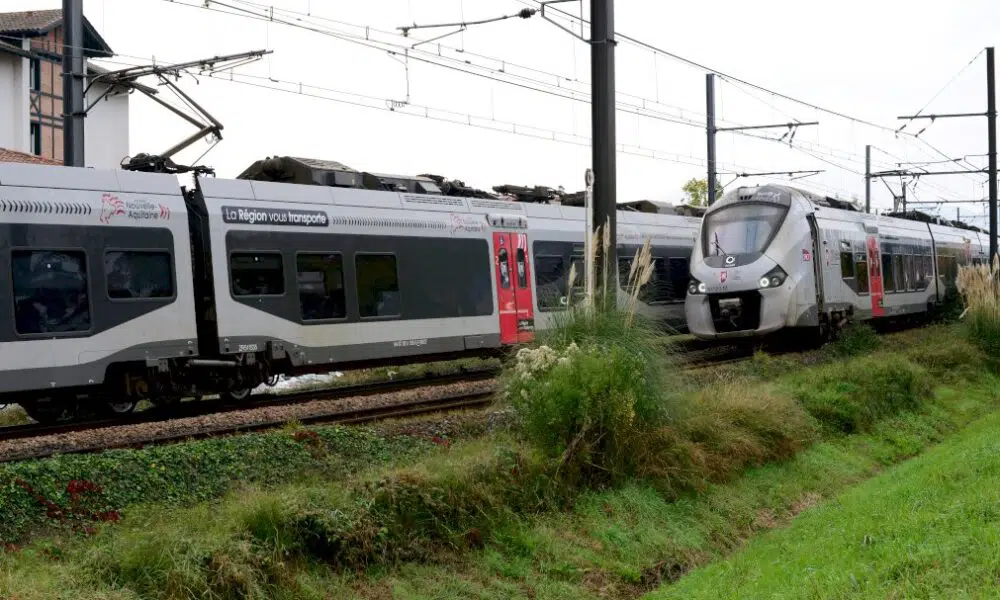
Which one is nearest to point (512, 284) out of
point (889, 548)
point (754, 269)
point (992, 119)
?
point (754, 269)

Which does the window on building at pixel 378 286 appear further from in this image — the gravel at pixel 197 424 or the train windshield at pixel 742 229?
the train windshield at pixel 742 229

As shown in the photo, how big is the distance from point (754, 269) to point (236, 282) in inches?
358

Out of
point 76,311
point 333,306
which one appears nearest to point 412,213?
point 333,306

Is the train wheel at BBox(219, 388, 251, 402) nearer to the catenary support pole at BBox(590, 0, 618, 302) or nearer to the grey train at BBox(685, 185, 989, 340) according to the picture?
the catenary support pole at BBox(590, 0, 618, 302)

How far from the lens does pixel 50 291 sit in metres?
11.9

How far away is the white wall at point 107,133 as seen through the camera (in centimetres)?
4016

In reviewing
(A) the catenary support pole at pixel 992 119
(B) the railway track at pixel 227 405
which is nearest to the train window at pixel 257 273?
(B) the railway track at pixel 227 405

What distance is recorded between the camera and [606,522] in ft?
27.6

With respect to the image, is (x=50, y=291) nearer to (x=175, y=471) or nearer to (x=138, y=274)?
(x=138, y=274)

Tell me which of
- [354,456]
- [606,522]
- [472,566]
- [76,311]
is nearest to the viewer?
[472,566]

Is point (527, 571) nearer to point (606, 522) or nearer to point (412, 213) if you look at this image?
point (606, 522)

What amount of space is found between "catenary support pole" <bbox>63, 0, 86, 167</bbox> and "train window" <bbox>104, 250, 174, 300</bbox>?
3.70m

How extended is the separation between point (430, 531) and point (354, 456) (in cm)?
212

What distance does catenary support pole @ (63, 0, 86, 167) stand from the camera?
1573 cm
